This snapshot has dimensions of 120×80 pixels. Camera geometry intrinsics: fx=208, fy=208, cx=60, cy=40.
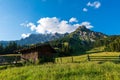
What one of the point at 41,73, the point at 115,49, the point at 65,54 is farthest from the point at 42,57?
the point at 115,49

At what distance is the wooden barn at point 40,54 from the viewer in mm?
45675

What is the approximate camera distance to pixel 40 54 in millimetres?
46594

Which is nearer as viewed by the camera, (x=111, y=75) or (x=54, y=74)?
(x=111, y=75)

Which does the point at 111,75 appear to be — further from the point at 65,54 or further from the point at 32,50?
the point at 65,54

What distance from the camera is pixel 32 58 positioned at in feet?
155

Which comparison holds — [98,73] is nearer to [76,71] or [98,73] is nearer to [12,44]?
[76,71]

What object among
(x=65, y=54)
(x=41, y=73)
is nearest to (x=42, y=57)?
(x=41, y=73)

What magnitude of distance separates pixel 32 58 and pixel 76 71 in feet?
97.1

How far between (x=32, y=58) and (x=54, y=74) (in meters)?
29.8

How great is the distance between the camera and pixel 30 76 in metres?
19.0

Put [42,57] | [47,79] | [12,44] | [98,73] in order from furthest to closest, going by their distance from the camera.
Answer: [12,44], [42,57], [98,73], [47,79]

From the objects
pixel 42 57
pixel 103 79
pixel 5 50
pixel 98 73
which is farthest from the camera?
pixel 5 50

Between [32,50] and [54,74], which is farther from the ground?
[32,50]

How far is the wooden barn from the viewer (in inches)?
1798
